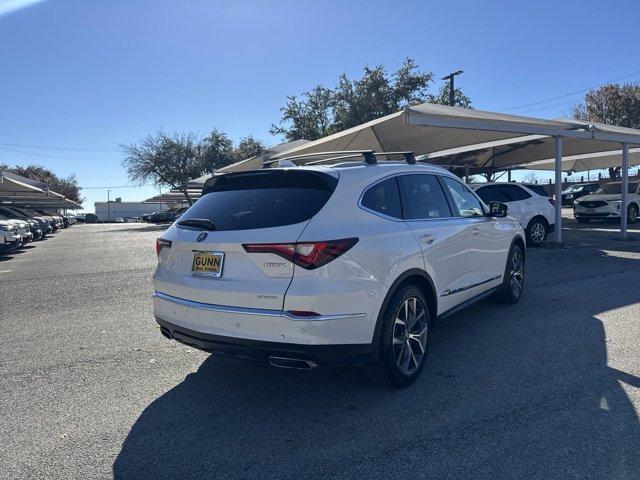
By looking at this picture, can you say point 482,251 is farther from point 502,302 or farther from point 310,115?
point 310,115

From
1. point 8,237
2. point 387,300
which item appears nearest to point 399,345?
point 387,300

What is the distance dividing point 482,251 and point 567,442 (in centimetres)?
267

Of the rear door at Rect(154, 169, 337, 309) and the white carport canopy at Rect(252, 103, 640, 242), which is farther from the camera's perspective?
the white carport canopy at Rect(252, 103, 640, 242)

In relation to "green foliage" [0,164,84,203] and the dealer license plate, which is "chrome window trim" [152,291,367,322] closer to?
the dealer license plate

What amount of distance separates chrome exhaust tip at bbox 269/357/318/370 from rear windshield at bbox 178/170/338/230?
911 mm

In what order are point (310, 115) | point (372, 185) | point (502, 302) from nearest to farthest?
1. point (372, 185)
2. point (502, 302)
3. point (310, 115)

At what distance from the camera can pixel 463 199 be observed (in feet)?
17.6

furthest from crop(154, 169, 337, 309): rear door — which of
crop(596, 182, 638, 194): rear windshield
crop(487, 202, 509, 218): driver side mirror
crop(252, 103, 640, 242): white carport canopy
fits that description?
crop(596, 182, 638, 194): rear windshield

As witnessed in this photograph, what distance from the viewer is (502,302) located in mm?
6504

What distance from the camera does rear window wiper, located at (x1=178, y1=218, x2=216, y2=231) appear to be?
12.0 feet

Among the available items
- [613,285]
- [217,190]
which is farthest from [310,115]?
[217,190]

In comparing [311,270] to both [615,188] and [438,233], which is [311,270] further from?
[615,188]

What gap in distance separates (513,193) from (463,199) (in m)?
8.46

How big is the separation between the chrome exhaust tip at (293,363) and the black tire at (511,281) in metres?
3.78
